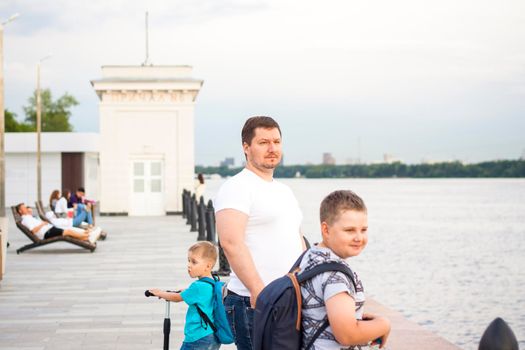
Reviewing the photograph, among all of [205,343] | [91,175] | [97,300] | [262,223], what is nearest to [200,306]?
[205,343]

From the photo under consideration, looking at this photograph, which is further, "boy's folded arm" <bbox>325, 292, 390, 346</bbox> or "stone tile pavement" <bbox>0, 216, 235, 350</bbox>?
"stone tile pavement" <bbox>0, 216, 235, 350</bbox>

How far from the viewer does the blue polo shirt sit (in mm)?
5602

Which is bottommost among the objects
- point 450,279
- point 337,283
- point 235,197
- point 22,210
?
point 450,279

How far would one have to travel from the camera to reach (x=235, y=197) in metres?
4.52

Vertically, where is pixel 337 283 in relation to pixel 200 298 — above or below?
above

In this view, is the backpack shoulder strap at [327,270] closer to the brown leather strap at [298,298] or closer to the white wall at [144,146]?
the brown leather strap at [298,298]

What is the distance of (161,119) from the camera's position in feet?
121

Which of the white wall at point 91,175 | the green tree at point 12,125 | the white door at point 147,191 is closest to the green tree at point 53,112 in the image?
the green tree at point 12,125

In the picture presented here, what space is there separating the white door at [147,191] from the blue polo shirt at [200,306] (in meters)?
30.8

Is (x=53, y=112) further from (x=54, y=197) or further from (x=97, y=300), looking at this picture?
(x=97, y=300)

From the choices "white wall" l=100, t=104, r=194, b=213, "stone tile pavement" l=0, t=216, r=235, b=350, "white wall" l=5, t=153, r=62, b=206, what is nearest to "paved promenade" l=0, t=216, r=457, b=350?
"stone tile pavement" l=0, t=216, r=235, b=350

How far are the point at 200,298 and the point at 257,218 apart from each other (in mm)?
1234

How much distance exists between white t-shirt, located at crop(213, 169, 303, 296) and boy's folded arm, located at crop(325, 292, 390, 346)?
1195 millimetres

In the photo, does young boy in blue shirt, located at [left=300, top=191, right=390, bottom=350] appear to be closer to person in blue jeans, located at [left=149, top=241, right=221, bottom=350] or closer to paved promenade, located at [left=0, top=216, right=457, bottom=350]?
person in blue jeans, located at [left=149, top=241, right=221, bottom=350]
